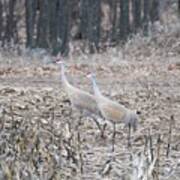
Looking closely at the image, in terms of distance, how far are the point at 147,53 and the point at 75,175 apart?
9.53 meters

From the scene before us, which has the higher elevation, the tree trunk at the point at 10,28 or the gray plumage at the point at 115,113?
the gray plumage at the point at 115,113

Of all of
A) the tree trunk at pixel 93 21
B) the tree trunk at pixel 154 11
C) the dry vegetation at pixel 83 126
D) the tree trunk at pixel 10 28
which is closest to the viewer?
the dry vegetation at pixel 83 126

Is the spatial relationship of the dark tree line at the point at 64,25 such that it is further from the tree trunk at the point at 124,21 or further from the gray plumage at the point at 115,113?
the gray plumage at the point at 115,113

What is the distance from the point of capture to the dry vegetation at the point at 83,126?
5.01 meters

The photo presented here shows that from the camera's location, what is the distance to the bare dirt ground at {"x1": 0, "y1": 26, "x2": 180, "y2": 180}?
5062 mm

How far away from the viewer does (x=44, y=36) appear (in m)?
17.5

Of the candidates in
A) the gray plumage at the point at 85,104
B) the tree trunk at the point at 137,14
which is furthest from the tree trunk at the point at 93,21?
the gray plumage at the point at 85,104

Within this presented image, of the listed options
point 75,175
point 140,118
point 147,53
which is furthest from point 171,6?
point 75,175

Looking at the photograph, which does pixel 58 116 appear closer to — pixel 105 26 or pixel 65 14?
pixel 65 14

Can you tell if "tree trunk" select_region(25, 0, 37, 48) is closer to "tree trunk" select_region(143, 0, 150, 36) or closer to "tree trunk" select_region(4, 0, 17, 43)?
"tree trunk" select_region(4, 0, 17, 43)

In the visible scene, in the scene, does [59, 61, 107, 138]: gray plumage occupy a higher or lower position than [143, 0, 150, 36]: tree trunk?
higher

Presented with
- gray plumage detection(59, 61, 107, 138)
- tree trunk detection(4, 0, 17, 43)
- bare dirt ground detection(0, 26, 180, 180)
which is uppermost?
gray plumage detection(59, 61, 107, 138)

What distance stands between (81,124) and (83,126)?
0.12 ft

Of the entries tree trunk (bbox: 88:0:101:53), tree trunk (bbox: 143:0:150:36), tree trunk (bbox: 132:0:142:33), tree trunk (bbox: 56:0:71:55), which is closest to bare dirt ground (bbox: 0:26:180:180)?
tree trunk (bbox: 56:0:71:55)
